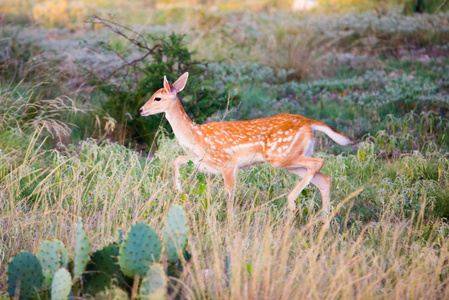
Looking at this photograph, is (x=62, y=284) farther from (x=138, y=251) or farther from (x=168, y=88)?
(x=168, y=88)

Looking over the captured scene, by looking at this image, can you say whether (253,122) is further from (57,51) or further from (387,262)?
(57,51)

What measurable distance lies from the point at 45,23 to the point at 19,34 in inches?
162

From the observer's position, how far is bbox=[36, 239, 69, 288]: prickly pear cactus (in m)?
3.47

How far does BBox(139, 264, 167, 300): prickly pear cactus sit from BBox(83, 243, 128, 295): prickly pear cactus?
1.18 feet

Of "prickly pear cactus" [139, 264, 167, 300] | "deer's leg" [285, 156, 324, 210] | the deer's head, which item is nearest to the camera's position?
"prickly pear cactus" [139, 264, 167, 300]

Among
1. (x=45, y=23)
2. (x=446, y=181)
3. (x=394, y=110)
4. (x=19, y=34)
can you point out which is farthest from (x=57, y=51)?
(x=446, y=181)

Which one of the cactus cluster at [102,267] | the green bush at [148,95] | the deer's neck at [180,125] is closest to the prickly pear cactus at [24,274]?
the cactus cluster at [102,267]

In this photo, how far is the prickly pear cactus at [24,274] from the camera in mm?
3344

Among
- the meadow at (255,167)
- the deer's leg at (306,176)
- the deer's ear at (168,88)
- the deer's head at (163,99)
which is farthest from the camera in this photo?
the deer's head at (163,99)

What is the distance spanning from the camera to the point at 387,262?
4234mm

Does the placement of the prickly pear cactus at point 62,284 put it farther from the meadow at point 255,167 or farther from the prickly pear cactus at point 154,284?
the prickly pear cactus at point 154,284

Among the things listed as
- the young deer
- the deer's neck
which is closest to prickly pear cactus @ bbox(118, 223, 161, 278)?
the young deer

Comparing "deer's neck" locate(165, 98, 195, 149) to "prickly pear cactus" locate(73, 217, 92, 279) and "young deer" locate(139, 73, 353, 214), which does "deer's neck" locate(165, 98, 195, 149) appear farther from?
"prickly pear cactus" locate(73, 217, 92, 279)

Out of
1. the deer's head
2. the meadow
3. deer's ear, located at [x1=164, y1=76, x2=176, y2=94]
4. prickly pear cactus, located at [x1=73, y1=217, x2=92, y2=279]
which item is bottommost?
the meadow
